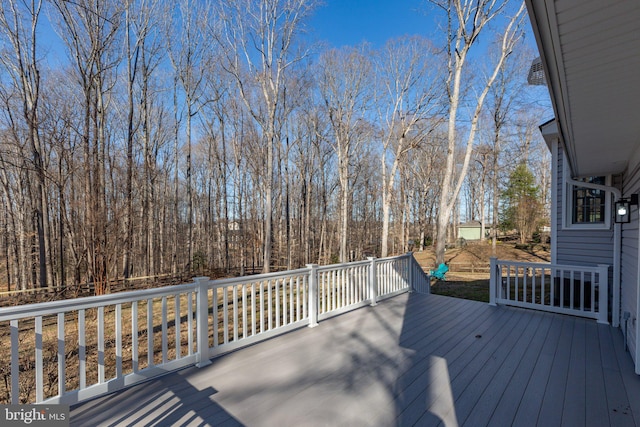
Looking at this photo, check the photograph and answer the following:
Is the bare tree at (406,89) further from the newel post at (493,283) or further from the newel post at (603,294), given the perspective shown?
the newel post at (603,294)

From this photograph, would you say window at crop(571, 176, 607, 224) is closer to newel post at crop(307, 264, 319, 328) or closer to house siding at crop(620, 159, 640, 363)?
house siding at crop(620, 159, 640, 363)

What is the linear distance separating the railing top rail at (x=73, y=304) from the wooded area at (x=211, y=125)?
333 cm

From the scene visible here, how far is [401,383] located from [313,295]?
172 centimetres

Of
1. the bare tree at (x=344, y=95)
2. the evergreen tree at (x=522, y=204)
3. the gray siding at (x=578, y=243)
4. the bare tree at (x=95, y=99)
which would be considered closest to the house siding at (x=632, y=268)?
the gray siding at (x=578, y=243)

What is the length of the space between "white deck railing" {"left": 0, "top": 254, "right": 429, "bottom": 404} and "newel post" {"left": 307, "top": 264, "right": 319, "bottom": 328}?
1 centimetres

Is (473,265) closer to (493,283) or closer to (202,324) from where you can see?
(493,283)

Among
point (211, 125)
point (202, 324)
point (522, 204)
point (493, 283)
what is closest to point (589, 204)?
point (493, 283)

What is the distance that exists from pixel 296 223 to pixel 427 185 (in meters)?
8.86

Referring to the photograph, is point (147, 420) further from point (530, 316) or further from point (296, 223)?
point (296, 223)

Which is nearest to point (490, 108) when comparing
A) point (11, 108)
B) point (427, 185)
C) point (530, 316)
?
point (427, 185)

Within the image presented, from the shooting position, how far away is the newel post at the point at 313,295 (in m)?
3.96

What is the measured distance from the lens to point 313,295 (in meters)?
3.98

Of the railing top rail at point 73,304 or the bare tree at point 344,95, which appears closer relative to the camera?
the railing top rail at point 73,304

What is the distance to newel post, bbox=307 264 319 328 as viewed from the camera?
3959mm
